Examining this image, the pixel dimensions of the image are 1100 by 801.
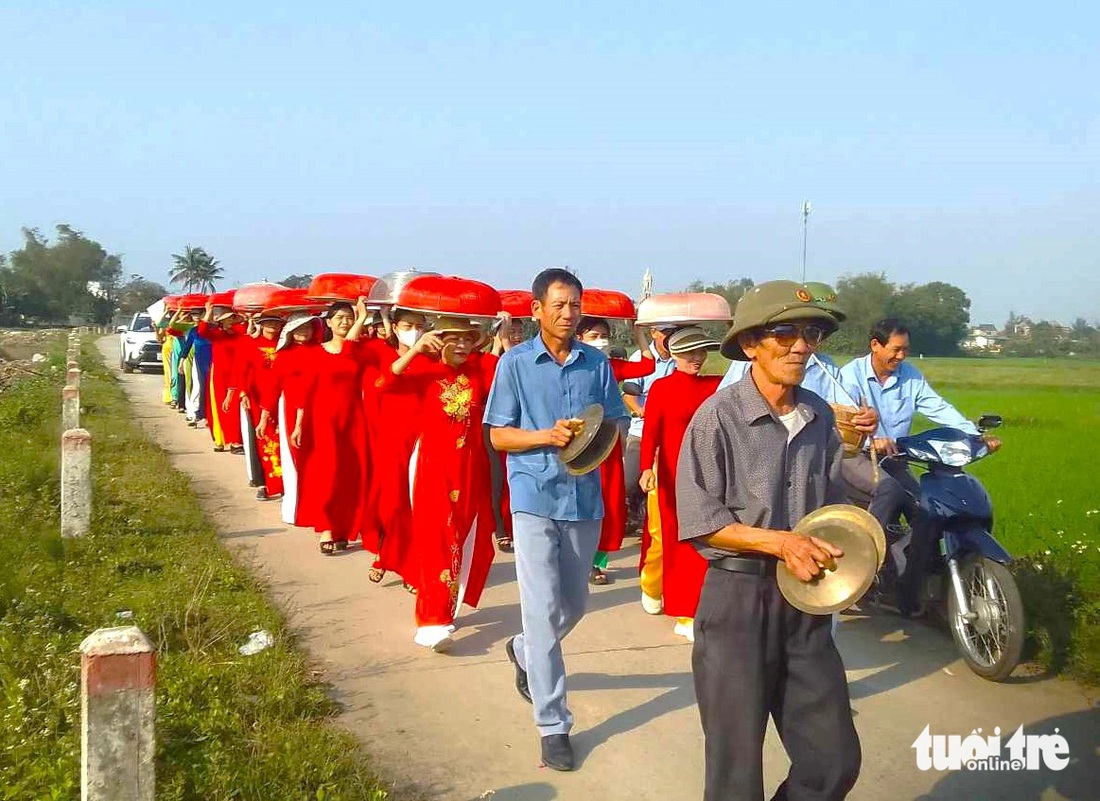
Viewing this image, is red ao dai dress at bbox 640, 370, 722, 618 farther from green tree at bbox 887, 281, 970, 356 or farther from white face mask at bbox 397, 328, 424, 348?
green tree at bbox 887, 281, 970, 356

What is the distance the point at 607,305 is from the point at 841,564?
18.1 feet

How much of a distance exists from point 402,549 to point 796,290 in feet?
13.7

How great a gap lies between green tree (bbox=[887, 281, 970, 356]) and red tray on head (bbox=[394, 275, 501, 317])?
31123 millimetres

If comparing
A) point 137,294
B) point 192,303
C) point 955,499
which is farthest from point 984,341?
point 137,294

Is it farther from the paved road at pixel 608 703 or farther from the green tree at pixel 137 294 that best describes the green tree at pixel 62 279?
the paved road at pixel 608 703

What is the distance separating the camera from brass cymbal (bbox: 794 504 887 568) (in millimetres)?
2836

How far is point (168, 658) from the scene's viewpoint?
5.08m

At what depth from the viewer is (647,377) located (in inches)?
318

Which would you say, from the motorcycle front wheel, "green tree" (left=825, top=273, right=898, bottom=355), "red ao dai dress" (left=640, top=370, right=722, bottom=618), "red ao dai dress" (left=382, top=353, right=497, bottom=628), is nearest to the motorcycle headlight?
the motorcycle front wheel

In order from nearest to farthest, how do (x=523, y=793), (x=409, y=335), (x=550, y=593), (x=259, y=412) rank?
1. (x=523, y=793)
2. (x=550, y=593)
3. (x=409, y=335)
4. (x=259, y=412)

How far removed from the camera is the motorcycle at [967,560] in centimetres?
511

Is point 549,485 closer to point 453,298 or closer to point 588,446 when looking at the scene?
point 588,446

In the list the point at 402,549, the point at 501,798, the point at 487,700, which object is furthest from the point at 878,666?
the point at 402,549

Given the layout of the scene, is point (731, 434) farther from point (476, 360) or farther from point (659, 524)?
point (659, 524)
